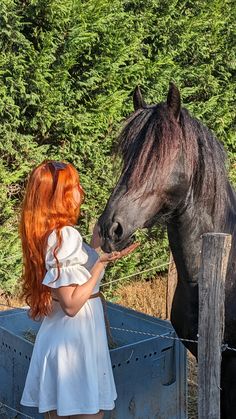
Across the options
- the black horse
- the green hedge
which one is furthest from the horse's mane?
the green hedge

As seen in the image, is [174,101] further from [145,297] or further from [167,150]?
[145,297]

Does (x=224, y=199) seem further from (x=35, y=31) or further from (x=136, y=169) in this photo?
(x=35, y=31)

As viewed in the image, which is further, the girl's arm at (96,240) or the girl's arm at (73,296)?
the girl's arm at (96,240)

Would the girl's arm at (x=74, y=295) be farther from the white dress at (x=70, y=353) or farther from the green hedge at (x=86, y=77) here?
the green hedge at (x=86, y=77)

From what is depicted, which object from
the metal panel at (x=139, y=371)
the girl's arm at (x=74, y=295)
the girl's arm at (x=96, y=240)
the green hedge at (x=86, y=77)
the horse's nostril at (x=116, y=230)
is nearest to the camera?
the girl's arm at (x=74, y=295)

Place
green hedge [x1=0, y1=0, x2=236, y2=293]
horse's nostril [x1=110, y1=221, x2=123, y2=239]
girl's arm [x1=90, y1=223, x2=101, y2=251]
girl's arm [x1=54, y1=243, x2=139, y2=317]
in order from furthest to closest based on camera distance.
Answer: green hedge [x1=0, y1=0, x2=236, y2=293]
girl's arm [x1=90, y1=223, x2=101, y2=251]
horse's nostril [x1=110, y1=221, x2=123, y2=239]
girl's arm [x1=54, y1=243, x2=139, y2=317]

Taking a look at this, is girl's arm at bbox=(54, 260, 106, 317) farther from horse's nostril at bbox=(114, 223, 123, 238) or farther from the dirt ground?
the dirt ground

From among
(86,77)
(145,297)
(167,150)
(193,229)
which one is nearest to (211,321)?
(193,229)

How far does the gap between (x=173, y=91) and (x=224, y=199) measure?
0.57 meters

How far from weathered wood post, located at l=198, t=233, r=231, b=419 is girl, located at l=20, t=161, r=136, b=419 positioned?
1.11ft

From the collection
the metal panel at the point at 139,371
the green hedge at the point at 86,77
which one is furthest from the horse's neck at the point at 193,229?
the green hedge at the point at 86,77

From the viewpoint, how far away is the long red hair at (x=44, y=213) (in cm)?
211

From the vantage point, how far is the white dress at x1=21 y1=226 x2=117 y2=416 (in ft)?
6.82

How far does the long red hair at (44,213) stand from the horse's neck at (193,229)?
56 cm
